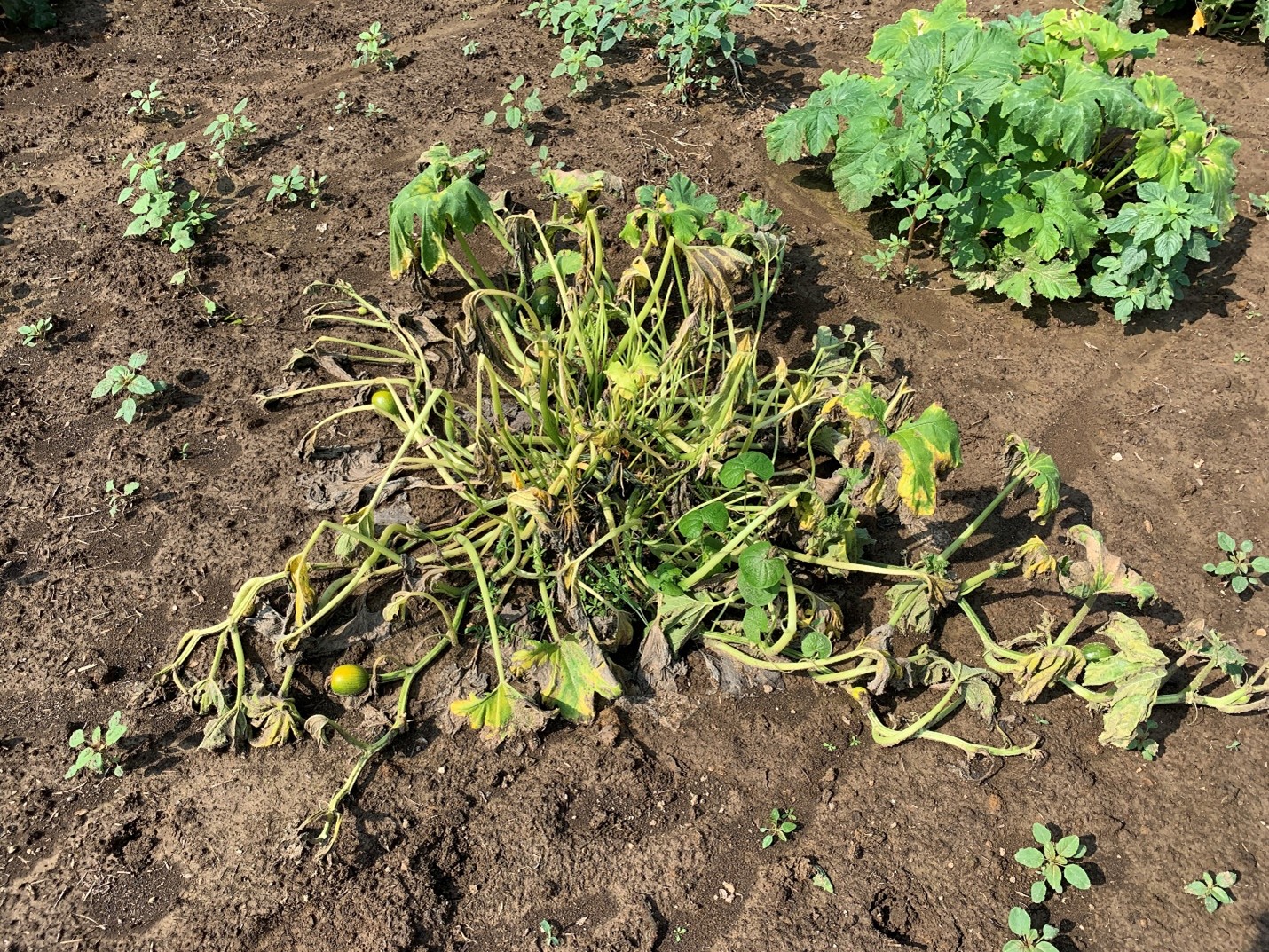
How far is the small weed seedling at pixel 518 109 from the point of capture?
4594 millimetres

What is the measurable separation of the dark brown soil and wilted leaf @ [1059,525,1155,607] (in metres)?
0.34

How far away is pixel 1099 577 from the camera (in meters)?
2.70

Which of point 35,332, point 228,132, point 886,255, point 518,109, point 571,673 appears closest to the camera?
point 571,673

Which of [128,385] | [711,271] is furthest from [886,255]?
[128,385]

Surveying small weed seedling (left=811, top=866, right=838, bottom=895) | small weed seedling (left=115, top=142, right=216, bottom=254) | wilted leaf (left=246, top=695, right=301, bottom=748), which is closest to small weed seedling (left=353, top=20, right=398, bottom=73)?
small weed seedling (left=115, top=142, right=216, bottom=254)

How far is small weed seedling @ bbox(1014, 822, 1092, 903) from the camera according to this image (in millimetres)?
2410

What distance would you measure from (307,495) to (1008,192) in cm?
292

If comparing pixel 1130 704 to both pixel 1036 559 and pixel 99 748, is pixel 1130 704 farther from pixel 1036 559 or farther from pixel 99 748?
pixel 99 748

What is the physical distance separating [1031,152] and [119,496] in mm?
3699

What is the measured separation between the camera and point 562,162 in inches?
177

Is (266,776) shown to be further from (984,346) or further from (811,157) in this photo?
(811,157)

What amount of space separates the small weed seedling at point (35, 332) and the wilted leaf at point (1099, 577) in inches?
153

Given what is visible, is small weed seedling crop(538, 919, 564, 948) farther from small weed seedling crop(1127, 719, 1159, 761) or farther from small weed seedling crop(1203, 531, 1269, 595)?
small weed seedling crop(1203, 531, 1269, 595)

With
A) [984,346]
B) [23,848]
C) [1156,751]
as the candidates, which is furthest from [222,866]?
[984,346]
